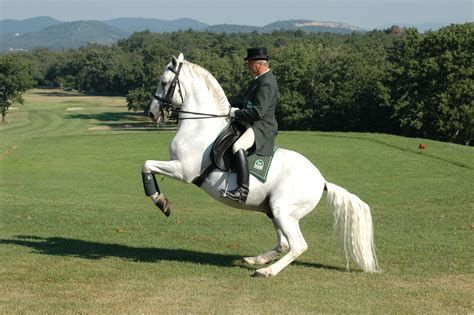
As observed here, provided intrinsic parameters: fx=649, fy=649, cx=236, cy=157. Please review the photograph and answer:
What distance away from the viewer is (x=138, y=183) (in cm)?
2352

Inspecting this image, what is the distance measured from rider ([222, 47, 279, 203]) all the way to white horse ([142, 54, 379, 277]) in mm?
181

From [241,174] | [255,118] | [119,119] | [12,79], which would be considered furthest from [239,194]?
[12,79]

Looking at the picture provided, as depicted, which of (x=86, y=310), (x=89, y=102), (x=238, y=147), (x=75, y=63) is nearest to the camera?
(x=86, y=310)

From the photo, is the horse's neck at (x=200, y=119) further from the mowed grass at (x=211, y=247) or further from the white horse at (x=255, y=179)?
the mowed grass at (x=211, y=247)

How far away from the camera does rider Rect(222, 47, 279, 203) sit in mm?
9297

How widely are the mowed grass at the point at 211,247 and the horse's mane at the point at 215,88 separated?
241cm

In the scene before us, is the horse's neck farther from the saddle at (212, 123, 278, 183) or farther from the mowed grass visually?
the mowed grass

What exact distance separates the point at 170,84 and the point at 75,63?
5192 inches

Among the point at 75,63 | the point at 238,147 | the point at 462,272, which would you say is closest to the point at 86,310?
the point at 238,147

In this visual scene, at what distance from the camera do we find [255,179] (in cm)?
945

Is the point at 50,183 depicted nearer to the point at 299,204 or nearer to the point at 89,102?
the point at 299,204

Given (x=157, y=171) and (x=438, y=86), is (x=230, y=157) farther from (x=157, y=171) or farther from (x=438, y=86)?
(x=438, y=86)

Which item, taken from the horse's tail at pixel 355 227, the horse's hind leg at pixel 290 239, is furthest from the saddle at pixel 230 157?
the horse's tail at pixel 355 227

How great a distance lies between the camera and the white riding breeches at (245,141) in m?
9.36
